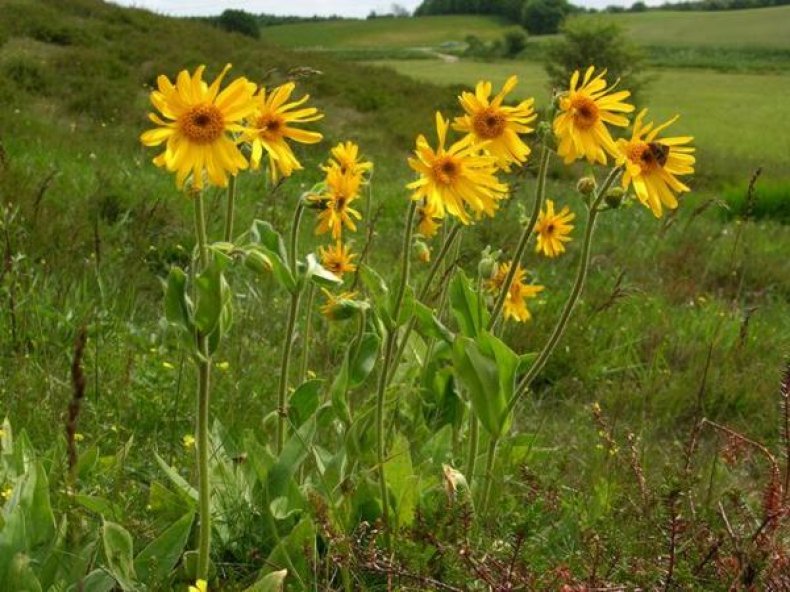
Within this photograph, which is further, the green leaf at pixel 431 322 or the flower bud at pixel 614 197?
the green leaf at pixel 431 322

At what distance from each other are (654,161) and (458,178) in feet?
1.40

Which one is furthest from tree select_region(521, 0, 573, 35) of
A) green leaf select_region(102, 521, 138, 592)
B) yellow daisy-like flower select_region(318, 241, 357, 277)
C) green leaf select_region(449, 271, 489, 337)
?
green leaf select_region(102, 521, 138, 592)

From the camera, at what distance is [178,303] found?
1.59m

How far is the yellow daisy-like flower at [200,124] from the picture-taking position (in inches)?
63.2

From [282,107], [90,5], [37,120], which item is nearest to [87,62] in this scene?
[37,120]

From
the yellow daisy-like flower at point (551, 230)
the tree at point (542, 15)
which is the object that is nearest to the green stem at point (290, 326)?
the yellow daisy-like flower at point (551, 230)

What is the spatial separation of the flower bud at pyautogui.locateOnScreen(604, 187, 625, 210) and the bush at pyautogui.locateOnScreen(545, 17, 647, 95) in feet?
109

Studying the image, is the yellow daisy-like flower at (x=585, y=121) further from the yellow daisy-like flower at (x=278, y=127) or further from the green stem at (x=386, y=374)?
the yellow daisy-like flower at (x=278, y=127)

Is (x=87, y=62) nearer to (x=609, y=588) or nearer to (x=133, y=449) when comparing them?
(x=133, y=449)

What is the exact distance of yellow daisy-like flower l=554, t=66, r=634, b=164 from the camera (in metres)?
1.98

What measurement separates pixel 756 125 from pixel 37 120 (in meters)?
23.9

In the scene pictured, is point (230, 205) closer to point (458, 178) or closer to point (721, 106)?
point (458, 178)

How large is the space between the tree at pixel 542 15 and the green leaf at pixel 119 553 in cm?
7163

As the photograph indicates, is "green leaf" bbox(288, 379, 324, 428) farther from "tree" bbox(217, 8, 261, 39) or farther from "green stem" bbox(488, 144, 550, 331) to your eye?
"tree" bbox(217, 8, 261, 39)
